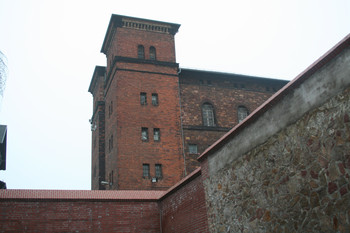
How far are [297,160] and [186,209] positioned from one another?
5667 millimetres

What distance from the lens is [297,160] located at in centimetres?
642

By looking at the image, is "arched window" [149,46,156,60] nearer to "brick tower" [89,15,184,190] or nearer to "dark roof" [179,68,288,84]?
"brick tower" [89,15,184,190]

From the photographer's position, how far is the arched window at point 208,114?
2537 centimetres

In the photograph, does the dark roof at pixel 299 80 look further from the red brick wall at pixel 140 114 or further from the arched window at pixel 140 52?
the arched window at pixel 140 52

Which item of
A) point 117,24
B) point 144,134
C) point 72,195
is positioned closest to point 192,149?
point 144,134

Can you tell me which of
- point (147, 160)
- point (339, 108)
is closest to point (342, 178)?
point (339, 108)

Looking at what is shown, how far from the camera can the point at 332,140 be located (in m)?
5.68

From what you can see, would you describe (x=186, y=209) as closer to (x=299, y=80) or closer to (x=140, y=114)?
(x=299, y=80)

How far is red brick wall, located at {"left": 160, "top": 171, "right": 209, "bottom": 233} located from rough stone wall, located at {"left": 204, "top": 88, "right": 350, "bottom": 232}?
178 cm

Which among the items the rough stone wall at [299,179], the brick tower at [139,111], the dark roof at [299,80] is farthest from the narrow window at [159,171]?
the dark roof at [299,80]

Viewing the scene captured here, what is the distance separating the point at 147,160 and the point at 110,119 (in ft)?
14.9

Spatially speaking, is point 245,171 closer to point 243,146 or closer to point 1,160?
point 243,146

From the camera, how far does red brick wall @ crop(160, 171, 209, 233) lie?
10336 mm

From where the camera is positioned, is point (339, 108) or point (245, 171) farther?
point (245, 171)
